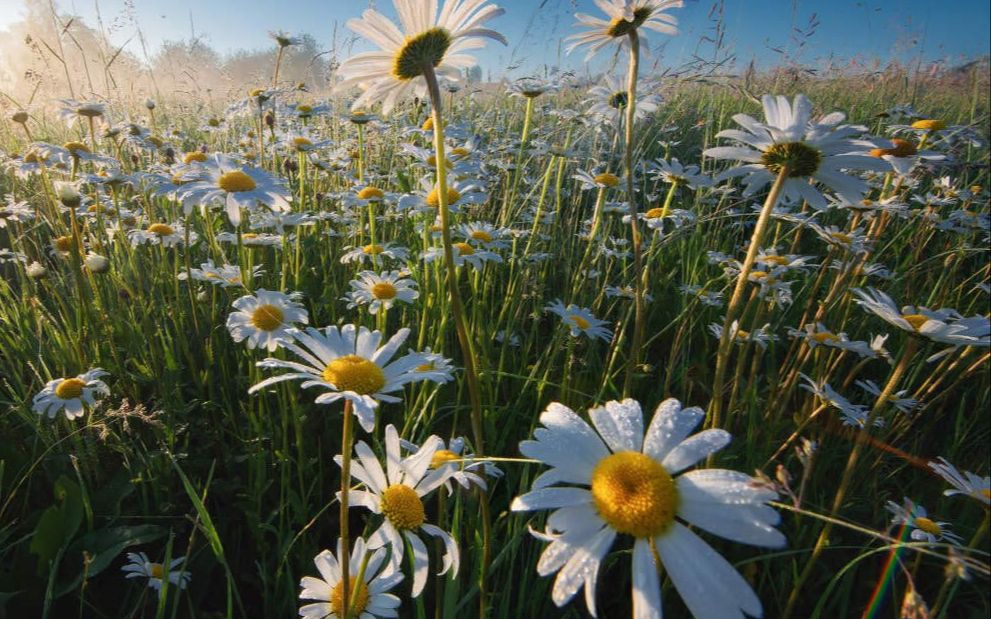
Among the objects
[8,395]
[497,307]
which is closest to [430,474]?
[497,307]

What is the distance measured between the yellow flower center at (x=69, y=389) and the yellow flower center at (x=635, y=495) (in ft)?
5.17

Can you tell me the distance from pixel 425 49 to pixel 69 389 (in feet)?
4.69

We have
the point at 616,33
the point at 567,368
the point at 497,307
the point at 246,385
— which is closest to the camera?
the point at 616,33

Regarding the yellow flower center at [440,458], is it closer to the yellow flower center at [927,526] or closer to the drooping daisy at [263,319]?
the drooping daisy at [263,319]

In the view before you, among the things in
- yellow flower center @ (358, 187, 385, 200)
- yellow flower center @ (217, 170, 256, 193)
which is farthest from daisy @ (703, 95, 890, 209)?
yellow flower center @ (358, 187, 385, 200)

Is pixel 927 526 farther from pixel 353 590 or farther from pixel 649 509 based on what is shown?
pixel 353 590

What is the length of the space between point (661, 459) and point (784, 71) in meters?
4.06

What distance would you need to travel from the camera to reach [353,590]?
0.90 meters

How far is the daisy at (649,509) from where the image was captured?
2.05ft

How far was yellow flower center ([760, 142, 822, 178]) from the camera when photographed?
38.7 inches

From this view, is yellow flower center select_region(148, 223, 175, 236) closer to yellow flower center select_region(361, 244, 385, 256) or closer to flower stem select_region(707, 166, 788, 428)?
yellow flower center select_region(361, 244, 385, 256)

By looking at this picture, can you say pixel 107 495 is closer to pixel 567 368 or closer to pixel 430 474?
pixel 430 474

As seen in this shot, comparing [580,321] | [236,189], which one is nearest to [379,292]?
[236,189]

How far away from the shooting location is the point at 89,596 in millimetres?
1302
